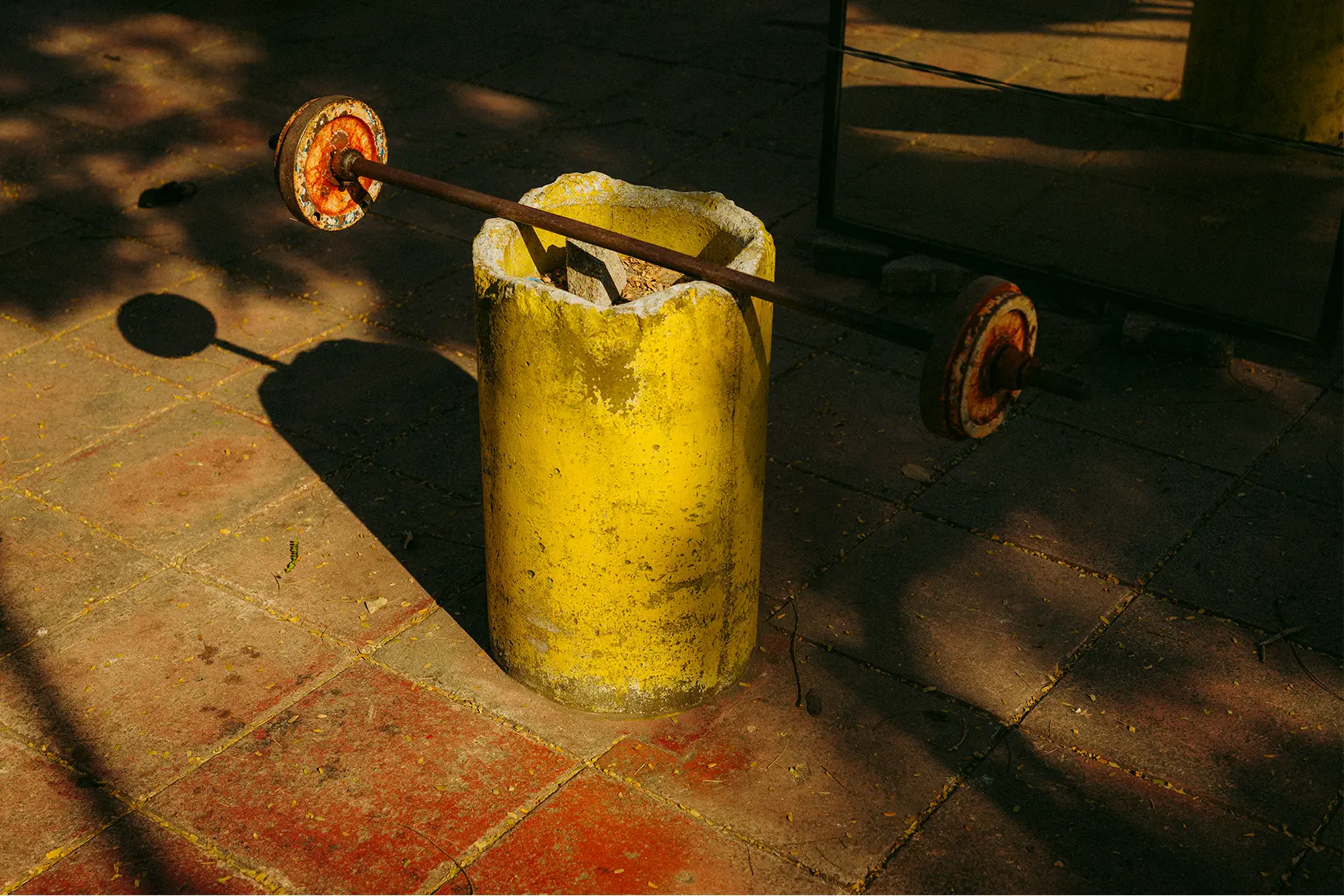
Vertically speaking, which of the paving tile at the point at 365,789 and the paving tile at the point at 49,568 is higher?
the paving tile at the point at 49,568

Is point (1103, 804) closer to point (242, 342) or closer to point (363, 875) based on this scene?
point (363, 875)

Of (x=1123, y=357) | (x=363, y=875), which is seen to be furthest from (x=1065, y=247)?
(x=363, y=875)

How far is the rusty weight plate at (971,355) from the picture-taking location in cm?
296

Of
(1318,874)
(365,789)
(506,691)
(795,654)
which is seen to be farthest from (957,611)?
(365,789)

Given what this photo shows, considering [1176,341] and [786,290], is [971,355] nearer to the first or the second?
[786,290]

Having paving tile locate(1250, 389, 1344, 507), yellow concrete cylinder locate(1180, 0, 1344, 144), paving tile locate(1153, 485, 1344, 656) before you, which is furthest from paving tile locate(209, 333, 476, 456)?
→ yellow concrete cylinder locate(1180, 0, 1344, 144)

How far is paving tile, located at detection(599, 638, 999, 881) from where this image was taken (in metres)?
3.77

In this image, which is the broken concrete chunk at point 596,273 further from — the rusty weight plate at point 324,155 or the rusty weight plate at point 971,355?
the rusty weight plate at point 971,355

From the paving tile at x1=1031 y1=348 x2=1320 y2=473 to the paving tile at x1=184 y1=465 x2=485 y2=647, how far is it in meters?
2.45

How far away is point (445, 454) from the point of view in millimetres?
5406

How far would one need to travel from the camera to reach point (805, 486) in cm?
523

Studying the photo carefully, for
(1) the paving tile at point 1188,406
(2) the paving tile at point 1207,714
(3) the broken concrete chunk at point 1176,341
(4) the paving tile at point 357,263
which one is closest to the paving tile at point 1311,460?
(1) the paving tile at point 1188,406

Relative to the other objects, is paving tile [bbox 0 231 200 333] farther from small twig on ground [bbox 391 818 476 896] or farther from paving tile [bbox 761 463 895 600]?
small twig on ground [bbox 391 818 476 896]

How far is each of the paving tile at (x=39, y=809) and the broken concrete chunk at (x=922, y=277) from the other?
4160 mm
